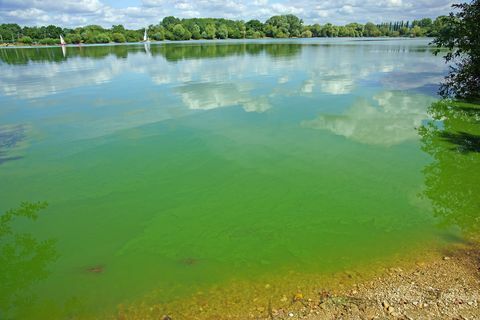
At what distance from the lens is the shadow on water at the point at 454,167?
27.1ft

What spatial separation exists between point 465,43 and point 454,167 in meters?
14.8

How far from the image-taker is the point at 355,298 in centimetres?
545

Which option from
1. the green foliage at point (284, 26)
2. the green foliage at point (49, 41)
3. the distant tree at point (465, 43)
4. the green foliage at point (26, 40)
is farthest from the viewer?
the green foliage at point (284, 26)

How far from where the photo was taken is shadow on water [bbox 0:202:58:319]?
598cm

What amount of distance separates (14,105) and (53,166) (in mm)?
13330

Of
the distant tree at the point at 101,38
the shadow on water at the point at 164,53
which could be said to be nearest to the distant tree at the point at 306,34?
the distant tree at the point at 101,38

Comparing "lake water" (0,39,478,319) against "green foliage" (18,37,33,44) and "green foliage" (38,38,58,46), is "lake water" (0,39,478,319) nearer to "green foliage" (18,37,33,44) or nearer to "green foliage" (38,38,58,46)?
"green foliage" (38,38,58,46)

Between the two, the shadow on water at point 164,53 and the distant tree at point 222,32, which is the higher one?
the distant tree at point 222,32

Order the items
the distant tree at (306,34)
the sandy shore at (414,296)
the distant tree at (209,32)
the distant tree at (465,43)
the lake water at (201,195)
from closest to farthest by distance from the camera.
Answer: the sandy shore at (414,296), the lake water at (201,195), the distant tree at (465,43), the distant tree at (209,32), the distant tree at (306,34)

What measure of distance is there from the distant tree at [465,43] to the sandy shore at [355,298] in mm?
19996

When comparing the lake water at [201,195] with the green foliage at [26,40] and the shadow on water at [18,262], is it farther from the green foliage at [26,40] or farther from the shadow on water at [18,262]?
the green foliage at [26,40]

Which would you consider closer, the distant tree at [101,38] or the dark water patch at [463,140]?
the dark water patch at [463,140]

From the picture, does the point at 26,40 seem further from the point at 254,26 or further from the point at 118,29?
the point at 254,26

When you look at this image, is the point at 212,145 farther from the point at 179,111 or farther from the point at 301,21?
the point at 301,21
